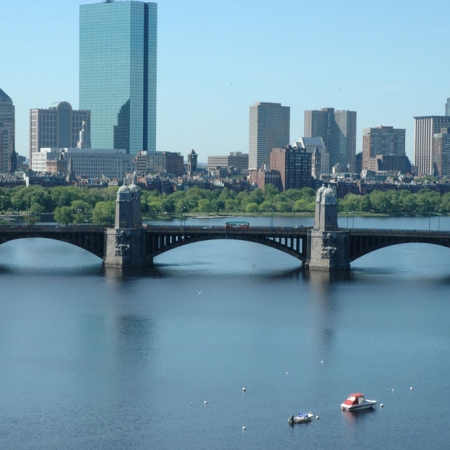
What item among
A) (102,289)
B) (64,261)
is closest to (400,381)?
(102,289)

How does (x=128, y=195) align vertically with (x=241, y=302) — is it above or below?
above

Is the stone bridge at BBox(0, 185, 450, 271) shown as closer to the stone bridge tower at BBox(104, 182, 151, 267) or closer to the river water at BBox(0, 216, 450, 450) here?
the stone bridge tower at BBox(104, 182, 151, 267)

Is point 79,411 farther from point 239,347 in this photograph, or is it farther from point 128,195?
A: point 128,195

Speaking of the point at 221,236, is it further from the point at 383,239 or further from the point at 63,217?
the point at 63,217

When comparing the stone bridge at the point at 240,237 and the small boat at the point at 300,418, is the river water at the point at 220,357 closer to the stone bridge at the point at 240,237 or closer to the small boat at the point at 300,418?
the small boat at the point at 300,418

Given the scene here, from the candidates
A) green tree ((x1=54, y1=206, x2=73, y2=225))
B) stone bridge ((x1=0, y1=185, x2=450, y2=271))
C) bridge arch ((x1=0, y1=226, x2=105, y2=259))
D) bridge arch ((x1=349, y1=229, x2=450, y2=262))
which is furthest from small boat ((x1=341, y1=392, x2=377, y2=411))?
green tree ((x1=54, y1=206, x2=73, y2=225))

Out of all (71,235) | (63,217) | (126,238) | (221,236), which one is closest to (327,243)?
(221,236)
